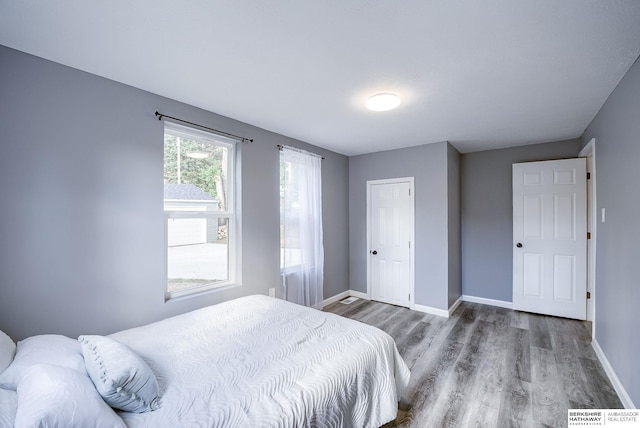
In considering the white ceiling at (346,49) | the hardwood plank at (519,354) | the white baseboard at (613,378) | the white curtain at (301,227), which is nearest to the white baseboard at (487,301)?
the hardwood plank at (519,354)

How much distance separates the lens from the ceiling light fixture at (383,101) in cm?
238

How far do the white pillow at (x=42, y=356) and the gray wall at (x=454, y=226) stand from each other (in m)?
3.85

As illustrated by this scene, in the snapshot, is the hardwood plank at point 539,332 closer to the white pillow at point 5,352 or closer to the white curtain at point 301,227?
the white curtain at point 301,227

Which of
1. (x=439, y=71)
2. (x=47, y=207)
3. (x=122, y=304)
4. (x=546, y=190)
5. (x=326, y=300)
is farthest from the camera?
(x=326, y=300)

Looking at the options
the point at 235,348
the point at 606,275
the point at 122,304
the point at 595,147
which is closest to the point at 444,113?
the point at 595,147

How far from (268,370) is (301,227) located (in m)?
2.41

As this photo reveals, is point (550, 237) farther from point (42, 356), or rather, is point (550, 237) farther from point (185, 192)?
point (42, 356)

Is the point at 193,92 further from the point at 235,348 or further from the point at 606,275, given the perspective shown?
the point at 606,275

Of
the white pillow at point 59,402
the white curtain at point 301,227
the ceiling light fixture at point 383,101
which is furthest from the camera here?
the white curtain at point 301,227

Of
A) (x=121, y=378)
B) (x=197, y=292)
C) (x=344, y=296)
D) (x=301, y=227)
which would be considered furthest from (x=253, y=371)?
(x=344, y=296)

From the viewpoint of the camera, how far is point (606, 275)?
2.47m

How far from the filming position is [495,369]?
97.6 inches

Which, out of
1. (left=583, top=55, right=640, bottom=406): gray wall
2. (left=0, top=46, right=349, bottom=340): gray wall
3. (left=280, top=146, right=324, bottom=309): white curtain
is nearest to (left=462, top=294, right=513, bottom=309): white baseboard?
(left=583, top=55, right=640, bottom=406): gray wall

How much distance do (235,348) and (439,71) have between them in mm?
2325
